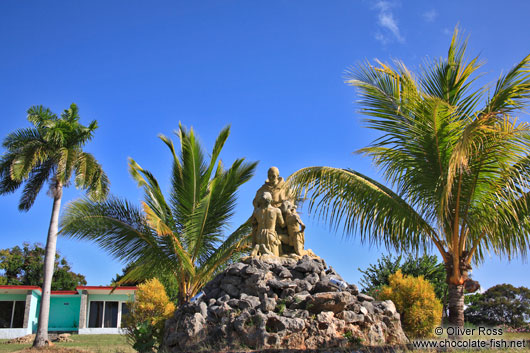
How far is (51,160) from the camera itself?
17266 millimetres

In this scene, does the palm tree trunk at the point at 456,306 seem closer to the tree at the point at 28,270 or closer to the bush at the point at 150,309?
the bush at the point at 150,309

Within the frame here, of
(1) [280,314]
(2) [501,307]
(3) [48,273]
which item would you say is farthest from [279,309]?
(2) [501,307]

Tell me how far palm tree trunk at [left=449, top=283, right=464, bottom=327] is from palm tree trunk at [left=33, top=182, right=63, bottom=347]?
12186 mm

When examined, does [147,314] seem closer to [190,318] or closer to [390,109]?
[190,318]

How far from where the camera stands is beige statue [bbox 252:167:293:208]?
421 inches

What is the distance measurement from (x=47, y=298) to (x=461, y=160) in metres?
14.2

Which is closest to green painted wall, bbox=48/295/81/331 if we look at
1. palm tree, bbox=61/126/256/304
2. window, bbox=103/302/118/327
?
window, bbox=103/302/118/327

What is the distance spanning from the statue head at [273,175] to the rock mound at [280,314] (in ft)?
6.68

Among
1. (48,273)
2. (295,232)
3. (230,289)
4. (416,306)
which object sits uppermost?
(295,232)

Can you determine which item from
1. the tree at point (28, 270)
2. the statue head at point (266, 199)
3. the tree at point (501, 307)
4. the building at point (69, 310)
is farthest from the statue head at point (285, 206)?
the tree at point (28, 270)

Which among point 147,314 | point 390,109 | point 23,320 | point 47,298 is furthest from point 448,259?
point 23,320

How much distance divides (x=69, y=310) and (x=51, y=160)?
11.6 metres

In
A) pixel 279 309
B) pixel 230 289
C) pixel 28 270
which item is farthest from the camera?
pixel 28 270

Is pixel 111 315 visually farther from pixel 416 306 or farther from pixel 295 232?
pixel 416 306
